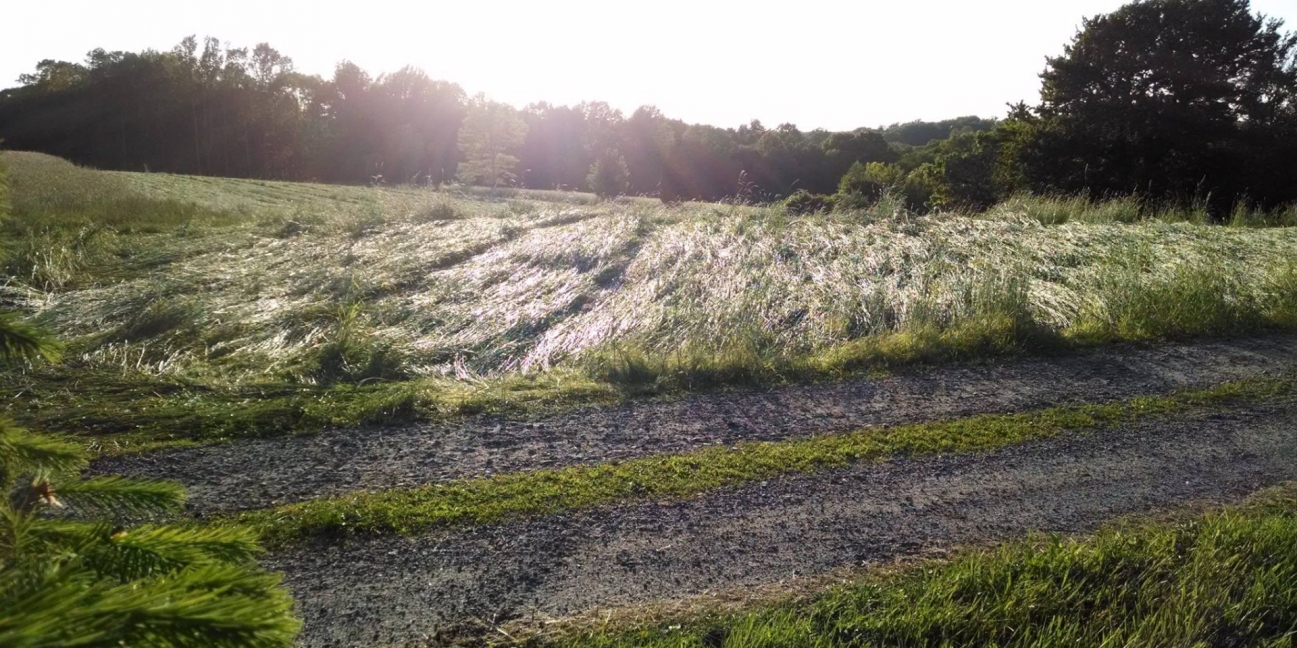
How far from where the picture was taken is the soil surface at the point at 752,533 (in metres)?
3.32

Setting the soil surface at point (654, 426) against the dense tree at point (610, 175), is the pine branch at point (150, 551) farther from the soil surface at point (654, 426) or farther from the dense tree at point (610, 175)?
the dense tree at point (610, 175)

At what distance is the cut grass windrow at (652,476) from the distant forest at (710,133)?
11914 millimetres

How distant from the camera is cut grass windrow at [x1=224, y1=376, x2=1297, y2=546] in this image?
3.97 m

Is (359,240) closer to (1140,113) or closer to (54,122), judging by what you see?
(1140,113)

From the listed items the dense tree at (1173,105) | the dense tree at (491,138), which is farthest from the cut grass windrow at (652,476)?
the dense tree at (491,138)

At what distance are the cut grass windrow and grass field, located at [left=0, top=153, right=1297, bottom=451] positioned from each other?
4.58 feet

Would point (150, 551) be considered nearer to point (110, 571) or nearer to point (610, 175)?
point (110, 571)

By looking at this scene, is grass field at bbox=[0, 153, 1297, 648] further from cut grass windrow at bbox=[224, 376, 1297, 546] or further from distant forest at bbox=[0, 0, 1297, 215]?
distant forest at bbox=[0, 0, 1297, 215]

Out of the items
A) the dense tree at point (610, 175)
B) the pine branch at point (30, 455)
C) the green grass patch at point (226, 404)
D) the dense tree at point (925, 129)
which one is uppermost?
the dense tree at point (925, 129)

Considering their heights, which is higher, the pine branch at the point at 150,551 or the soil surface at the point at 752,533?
the pine branch at the point at 150,551

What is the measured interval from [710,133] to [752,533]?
46124 millimetres

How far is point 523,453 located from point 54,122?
5584 cm

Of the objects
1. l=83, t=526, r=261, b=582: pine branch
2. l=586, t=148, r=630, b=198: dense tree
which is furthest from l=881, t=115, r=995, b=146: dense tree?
l=83, t=526, r=261, b=582: pine branch

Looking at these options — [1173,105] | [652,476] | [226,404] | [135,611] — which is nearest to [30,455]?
[135,611]
